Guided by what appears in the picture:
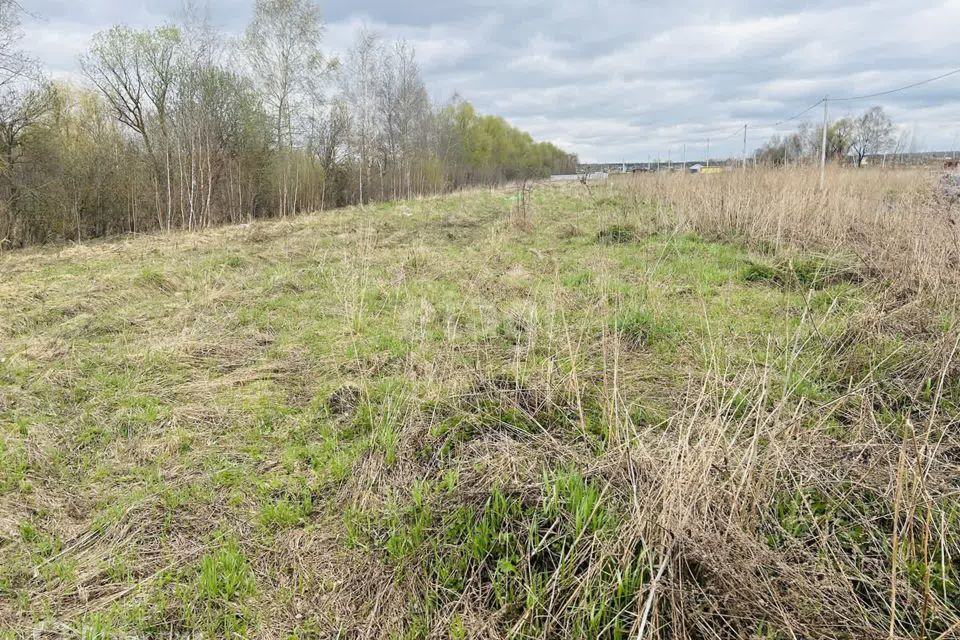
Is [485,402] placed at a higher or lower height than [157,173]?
lower

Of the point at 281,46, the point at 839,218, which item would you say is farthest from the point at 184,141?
the point at 839,218

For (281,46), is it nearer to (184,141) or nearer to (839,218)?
(184,141)

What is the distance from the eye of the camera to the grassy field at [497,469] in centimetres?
161

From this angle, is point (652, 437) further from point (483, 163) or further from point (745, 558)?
point (483, 163)

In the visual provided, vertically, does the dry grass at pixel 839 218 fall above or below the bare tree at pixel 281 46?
below

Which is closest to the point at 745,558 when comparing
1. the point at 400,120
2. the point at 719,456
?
the point at 719,456

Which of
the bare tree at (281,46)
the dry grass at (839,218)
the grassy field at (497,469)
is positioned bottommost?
the grassy field at (497,469)

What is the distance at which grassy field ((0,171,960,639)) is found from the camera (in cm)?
161

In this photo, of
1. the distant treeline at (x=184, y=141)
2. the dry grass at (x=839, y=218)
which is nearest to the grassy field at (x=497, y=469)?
the dry grass at (x=839, y=218)

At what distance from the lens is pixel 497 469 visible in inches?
85.0

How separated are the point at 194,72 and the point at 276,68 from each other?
3280 mm

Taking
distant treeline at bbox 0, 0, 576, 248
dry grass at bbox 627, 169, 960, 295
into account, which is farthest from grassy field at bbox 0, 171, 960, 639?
distant treeline at bbox 0, 0, 576, 248

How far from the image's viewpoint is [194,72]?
640 inches

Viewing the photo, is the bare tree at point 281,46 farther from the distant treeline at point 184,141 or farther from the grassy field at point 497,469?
the grassy field at point 497,469
